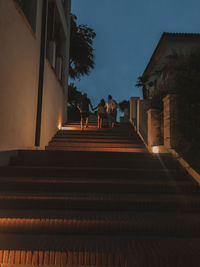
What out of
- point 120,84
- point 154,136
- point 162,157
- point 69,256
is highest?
point 120,84

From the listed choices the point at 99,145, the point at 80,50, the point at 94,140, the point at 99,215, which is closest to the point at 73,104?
the point at 80,50

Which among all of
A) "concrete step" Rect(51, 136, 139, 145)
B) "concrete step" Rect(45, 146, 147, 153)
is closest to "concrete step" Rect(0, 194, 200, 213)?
"concrete step" Rect(45, 146, 147, 153)

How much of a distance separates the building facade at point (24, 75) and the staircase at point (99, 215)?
936mm

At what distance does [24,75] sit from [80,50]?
1371 centimetres

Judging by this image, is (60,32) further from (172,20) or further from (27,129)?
(172,20)

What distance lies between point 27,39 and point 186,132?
4.60 metres

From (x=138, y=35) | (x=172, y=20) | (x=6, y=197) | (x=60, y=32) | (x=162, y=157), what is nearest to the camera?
(x=6, y=197)

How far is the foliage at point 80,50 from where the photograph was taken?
1706 cm

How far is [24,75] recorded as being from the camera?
486 cm

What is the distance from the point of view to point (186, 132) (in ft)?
15.2

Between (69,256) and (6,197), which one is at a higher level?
(6,197)

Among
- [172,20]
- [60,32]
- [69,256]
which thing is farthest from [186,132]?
[172,20]

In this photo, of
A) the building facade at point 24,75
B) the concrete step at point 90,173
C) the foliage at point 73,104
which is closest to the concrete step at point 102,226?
the concrete step at point 90,173

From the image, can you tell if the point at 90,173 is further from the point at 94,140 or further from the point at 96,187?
the point at 94,140
